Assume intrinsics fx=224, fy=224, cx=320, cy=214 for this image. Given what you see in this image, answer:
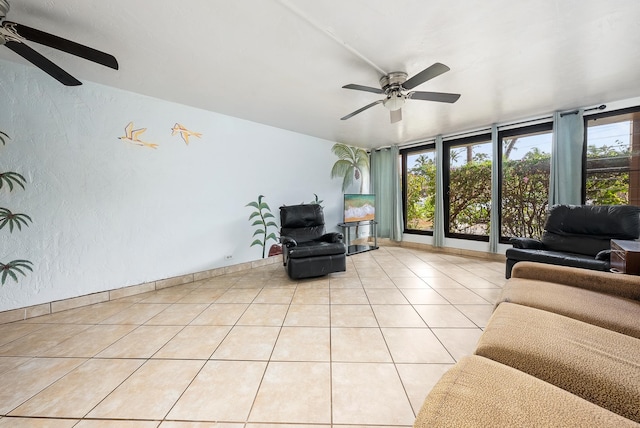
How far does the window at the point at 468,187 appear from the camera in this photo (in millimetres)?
4352

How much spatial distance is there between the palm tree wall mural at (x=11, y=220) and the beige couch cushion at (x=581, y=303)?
409 centimetres

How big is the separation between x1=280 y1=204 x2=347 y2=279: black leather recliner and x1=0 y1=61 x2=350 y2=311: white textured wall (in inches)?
27.9

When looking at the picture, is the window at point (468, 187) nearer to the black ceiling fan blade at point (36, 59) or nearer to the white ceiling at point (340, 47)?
the white ceiling at point (340, 47)

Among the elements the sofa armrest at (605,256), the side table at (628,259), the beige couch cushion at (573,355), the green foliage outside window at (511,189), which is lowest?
the sofa armrest at (605,256)

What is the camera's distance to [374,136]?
466cm

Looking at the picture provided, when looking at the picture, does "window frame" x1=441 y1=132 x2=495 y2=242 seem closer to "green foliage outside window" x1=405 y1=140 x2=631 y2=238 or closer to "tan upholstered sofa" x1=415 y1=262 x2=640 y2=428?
"green foliage outside window" x1=405 y1=140 x2=631 y2=238

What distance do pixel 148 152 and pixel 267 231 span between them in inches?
78.6

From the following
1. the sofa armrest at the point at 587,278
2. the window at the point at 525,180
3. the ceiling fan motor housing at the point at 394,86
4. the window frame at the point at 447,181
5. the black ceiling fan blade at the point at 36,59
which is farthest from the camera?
the window frame at the point at 447,181

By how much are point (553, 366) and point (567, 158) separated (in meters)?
4.03

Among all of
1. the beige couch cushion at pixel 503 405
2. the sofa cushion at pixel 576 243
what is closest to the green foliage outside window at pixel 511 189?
the sofa cushion at pixel 576 243

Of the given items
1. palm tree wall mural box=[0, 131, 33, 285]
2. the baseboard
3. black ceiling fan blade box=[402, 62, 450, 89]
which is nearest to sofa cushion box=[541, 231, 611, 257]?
black ceiling fan blade box=[402, 62, 450, 89]

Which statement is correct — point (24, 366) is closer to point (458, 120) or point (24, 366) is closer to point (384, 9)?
point (384, 9)

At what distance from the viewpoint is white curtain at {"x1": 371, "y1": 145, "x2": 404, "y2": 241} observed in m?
5.35

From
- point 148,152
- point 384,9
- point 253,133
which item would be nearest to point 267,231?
point 253,133
